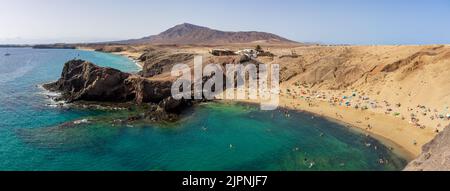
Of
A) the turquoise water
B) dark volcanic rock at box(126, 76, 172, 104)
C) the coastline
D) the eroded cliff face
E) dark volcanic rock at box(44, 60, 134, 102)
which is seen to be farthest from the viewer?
dark volcanic rock at box(44, 60, 134, 102)

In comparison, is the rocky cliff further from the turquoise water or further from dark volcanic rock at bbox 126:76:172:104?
the turquoise water

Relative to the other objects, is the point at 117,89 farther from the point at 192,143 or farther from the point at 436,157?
the point at 436,157

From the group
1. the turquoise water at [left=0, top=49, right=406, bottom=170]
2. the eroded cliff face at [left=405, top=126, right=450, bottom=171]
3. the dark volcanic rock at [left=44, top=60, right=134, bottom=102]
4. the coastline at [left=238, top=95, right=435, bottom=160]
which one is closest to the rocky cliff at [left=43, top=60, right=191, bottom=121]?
the dark volcanic rock at [left=44, top=60, right=134, bottom=102]

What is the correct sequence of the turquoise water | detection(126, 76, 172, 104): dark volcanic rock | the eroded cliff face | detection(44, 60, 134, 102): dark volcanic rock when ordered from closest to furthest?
the eroded cliff face < the turquoise water < detection(126, 76, 172, 104): dark volcanic rock < detection(44, 60, 134, 102): dark volcanic rock

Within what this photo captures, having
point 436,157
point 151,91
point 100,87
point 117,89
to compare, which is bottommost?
point 436,157

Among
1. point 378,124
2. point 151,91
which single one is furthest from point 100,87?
point 378,124

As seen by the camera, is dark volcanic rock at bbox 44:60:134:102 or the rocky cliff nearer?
the rocky cliff
